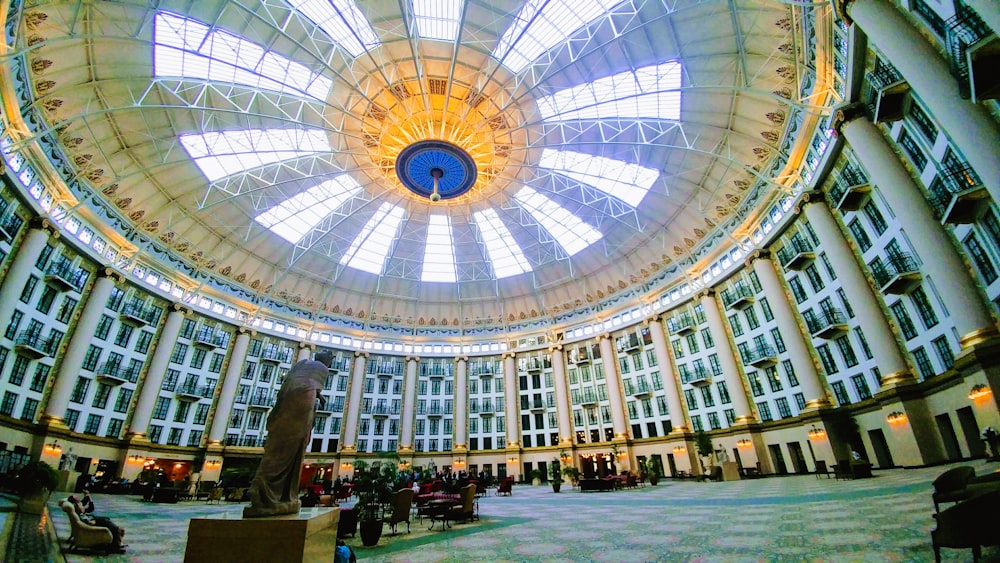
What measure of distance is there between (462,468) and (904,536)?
148 ft

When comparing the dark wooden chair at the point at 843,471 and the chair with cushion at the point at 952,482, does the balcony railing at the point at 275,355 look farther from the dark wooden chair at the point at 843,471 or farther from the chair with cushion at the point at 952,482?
the chair with cushion at the point at 952,482

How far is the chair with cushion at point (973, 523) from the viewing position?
13.5 feet

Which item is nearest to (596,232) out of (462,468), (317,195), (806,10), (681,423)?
(681,423)

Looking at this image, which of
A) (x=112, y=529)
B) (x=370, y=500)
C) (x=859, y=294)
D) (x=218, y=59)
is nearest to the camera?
(x=112, y=529)

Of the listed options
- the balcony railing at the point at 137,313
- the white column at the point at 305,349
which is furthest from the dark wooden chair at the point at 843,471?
the balcony railing at the point at 137,313

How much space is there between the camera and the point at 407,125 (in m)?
31.4

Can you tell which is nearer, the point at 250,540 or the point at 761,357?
the point at 250,540

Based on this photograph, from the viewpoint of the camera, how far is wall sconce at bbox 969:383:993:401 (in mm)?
14992

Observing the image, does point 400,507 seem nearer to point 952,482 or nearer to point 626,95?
point 952,482

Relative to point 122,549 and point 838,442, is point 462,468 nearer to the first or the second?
point 838,442

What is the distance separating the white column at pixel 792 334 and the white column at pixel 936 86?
19031 millimetres

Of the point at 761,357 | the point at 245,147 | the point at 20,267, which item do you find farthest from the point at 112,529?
the point at 761,357

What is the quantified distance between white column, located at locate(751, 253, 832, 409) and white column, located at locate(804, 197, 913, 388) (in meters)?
4.87

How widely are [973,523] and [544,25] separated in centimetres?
2799
